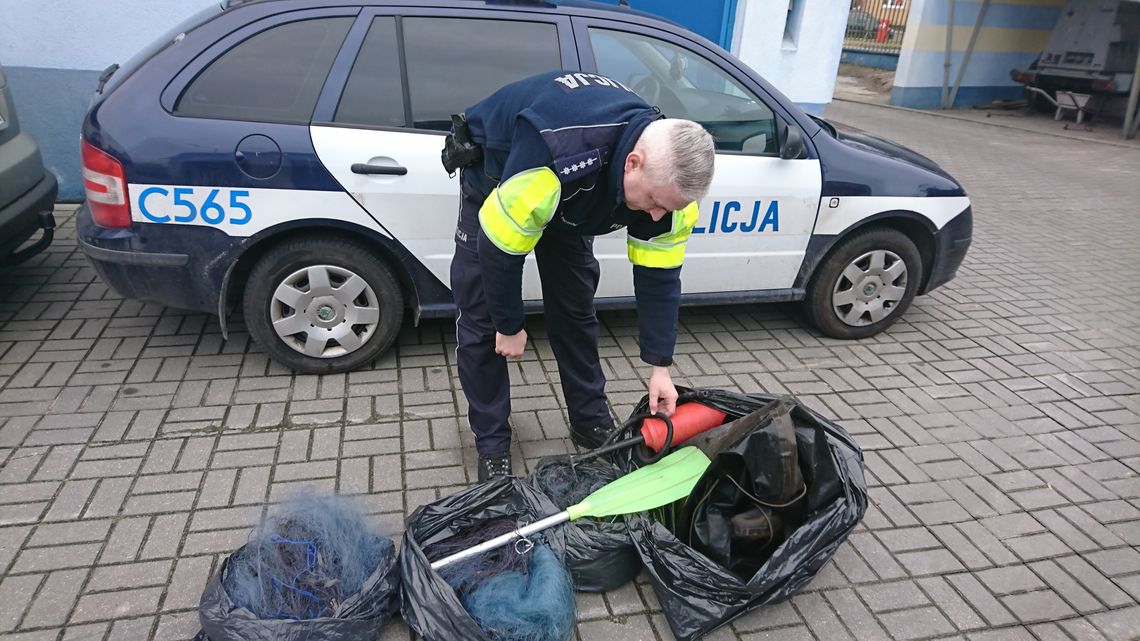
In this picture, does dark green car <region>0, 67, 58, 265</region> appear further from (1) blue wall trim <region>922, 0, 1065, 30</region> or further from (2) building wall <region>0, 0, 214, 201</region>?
(1) blue wall trim <region>922, 0, 1065, 30</region>

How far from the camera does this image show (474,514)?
248 cm

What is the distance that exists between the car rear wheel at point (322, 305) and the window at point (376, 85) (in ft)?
1.90

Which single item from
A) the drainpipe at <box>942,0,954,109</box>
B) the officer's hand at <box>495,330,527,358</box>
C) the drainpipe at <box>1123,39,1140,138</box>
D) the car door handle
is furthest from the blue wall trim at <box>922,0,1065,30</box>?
the officer's hand at <box>495,330,527,358</box>

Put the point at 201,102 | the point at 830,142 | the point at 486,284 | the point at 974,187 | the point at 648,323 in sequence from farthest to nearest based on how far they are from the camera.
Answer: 1. the point at 974,187
2. the point at 830,142
3. the point at 201,102
4. the point at 648,323
5. the point at 486,284

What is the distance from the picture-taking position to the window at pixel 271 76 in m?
3.20

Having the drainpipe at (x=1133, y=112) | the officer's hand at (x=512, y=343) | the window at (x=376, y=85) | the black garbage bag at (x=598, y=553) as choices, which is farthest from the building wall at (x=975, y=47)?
the black garbage bag at (x=598, y=553)

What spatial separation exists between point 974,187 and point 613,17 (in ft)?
21.9

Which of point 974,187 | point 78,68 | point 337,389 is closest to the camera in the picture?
point 337,389

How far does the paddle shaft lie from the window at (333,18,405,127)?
194cm

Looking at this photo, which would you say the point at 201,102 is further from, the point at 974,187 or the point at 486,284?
the point at 974,187

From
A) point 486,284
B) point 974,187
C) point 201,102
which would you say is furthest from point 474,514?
point 974,187

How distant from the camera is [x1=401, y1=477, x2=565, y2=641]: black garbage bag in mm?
2100

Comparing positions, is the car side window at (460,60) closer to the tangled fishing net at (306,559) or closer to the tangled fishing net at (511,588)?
the tangled fishing net at (306,559)

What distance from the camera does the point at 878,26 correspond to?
62.7 feet
